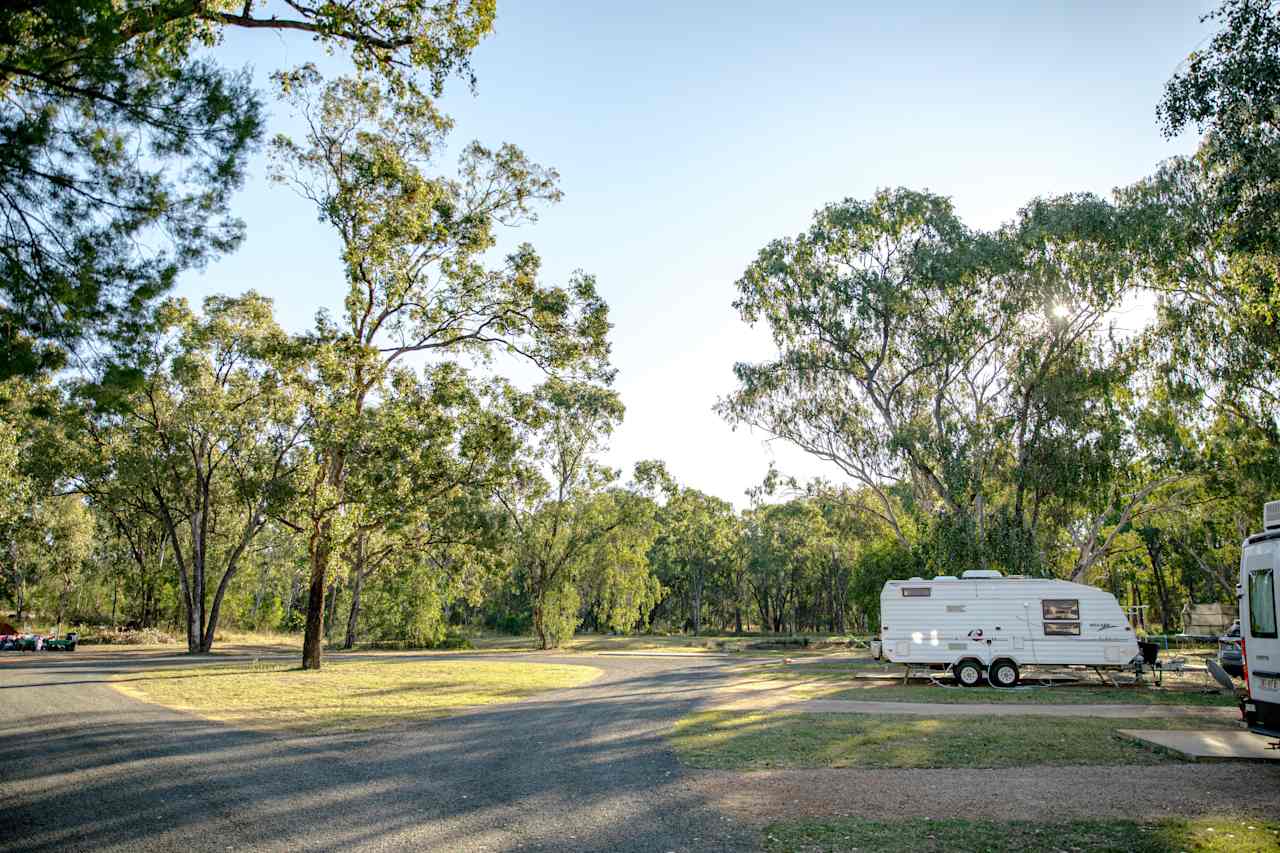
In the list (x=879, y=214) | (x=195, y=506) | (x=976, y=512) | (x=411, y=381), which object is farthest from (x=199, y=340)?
(x=976, y=512)

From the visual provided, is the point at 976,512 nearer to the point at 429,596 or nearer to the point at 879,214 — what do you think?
the point at 879,214

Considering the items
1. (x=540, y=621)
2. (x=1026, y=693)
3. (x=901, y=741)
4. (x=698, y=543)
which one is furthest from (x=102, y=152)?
(x=698, y=543)

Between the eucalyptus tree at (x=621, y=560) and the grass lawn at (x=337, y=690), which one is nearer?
the grass lawn at (x=337, y=690)

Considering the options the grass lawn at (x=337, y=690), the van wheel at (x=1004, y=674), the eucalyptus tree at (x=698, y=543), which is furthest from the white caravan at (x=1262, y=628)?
the eucalyptus tree at (x=698, y=543)

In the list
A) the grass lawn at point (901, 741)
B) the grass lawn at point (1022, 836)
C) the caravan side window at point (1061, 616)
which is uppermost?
the caravan side window at point (1061, 616)

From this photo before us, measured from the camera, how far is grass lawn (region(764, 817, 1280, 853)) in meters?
5.86

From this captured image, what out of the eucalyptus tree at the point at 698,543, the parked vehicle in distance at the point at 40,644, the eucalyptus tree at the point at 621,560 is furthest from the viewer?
the eucalyptus tree at the point at 698,543

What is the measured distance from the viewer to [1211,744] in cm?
1012

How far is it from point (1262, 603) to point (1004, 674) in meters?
10.2

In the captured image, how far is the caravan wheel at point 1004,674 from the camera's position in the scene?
18.8 meters

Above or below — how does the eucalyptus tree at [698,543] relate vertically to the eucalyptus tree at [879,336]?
below

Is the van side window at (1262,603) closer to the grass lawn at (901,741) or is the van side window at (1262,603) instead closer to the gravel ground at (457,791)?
the gravel ground at (457,791)

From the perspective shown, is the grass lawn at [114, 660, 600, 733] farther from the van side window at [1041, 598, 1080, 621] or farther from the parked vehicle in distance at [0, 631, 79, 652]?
the parked vehicle in distance at [0, 631, 79, 652]

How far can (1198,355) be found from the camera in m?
26.0
